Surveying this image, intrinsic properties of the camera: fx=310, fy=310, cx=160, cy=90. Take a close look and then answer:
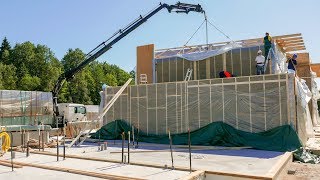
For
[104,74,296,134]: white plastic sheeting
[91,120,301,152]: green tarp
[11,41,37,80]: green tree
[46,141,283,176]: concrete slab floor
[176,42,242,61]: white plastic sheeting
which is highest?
[11,41,37,80]: green tree

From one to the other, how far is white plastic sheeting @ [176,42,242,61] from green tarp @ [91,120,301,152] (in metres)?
5.42

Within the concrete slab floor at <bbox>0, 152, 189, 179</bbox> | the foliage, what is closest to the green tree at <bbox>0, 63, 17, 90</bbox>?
the foliage

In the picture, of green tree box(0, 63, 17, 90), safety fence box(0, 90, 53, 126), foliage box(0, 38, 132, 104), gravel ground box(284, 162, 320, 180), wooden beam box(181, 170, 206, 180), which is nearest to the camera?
wooden beam box(181, 170, 206, 180)

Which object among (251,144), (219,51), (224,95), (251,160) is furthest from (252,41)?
(251,160)

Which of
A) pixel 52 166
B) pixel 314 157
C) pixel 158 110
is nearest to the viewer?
pixel 52 166

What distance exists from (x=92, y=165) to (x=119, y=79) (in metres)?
80.9

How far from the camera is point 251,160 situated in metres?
11.7

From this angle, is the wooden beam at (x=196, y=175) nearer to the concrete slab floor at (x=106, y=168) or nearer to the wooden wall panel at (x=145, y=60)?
the concrete slab floor at (x=106, y=168)

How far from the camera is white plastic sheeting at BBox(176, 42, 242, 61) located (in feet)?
64.1

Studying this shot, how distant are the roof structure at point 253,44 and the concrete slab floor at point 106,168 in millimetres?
12034

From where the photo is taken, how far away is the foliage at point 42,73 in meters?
60.2

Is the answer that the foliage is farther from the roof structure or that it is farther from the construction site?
the roof structure

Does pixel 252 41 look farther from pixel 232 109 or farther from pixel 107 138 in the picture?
pixel 107 138

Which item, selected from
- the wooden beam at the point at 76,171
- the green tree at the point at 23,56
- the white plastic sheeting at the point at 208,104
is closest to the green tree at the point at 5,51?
the green tree at the point at 23,56
